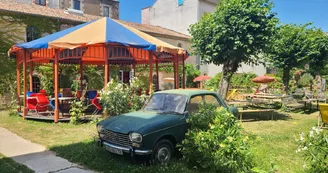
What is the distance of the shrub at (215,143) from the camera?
14.4ft

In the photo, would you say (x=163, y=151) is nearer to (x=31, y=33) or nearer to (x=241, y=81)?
(x=31, y=33)

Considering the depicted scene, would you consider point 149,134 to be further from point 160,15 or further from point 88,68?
point 160,15

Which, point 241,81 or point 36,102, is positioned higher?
point 241,81

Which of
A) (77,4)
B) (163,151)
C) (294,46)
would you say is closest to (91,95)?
(163,151)

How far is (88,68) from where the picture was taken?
65.7ft

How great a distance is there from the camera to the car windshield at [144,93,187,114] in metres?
5.71

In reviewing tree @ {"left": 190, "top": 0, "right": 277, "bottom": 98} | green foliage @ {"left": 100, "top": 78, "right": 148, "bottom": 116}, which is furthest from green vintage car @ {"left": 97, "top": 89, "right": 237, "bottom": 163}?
tree @ {"left": 190, "top": 0, "right": 277, "bottom": 98}

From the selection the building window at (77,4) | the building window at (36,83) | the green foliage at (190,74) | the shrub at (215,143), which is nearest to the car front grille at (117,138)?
the shrub at (215,143)

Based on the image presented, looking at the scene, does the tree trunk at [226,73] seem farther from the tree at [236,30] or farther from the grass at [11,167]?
the grass at [11,167]

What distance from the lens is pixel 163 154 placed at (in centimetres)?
510

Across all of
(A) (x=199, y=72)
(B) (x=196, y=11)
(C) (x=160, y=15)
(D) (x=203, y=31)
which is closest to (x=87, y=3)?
(C) (x=160, y=15)

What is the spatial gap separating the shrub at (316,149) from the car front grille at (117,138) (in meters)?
3.04

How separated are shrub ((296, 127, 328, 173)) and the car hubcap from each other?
2564 millimetres

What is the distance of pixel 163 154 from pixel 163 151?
0.06 meters
